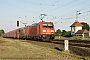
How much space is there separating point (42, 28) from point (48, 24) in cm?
137

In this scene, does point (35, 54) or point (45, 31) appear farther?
point (45, 31)

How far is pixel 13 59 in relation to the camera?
1152 centimetres

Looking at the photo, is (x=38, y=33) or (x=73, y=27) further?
(x=73, y=27)

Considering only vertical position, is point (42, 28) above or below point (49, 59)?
above

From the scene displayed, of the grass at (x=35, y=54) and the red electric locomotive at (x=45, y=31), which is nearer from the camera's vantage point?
the grass at (x=35, y=54)

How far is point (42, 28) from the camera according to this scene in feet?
117

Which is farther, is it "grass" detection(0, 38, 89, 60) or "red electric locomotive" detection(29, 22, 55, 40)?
"red electric locomotive" detection(29, 22, 55, 40)

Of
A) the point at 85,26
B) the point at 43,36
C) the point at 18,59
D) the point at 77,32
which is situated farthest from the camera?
the point at 85,26

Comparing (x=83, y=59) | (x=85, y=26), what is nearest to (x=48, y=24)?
(x=83, y=59)

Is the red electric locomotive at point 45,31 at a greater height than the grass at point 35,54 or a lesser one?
greater

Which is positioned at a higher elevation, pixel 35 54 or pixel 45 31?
pixel 45 31

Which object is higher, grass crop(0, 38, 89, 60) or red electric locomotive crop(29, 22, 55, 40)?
red electric locomotive crop(29, 22, 55, 40)

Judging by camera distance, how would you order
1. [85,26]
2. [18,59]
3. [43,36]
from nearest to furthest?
[18,59]
[43,36]
[85,26]

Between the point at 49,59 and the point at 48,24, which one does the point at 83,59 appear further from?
the point at 48,24
